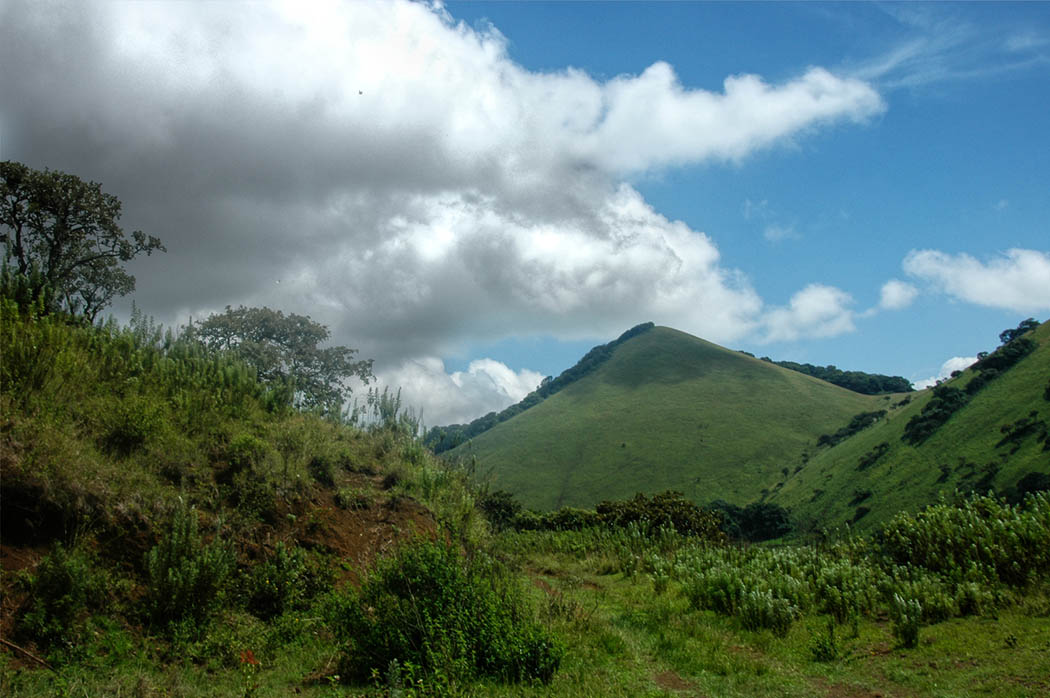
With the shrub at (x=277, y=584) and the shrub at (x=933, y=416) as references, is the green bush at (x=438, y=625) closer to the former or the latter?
the shrub at (x=277, y=584)

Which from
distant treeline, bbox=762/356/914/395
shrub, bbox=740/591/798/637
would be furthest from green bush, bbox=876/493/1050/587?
distant treeline, bbox=762/356/914/395

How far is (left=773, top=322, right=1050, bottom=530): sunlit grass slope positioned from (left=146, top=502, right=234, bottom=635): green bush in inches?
2212

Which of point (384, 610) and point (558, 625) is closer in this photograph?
point (384, 610)

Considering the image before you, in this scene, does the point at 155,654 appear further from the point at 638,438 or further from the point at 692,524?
the point at 638,438

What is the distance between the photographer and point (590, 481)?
89.2m

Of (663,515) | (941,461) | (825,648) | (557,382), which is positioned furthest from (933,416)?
(557,382)

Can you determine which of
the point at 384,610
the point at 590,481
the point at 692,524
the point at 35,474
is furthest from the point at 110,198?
the point at 590,481

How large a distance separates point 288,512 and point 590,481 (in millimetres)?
80694

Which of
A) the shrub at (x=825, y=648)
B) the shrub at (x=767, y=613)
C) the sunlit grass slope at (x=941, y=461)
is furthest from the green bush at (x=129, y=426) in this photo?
the sunlit grass slope at (x=941, y=461)

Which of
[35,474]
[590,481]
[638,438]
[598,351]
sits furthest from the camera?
[598,351]

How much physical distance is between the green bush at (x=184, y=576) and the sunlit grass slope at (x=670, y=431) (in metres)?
61.4

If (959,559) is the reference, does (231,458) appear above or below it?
above

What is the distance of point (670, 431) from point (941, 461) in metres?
42.8

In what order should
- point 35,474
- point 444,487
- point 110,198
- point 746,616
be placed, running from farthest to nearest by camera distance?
point 110,198, point 444,487, point 746,616, point 35,474
